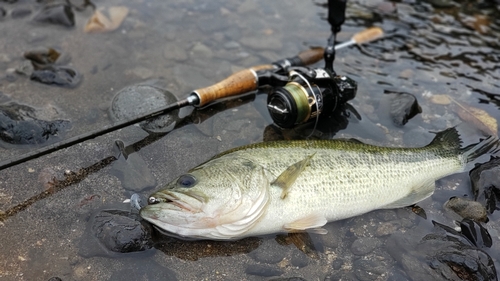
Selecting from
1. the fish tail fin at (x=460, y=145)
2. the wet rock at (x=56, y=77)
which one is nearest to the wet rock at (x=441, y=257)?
the fish tail fin at (x=460, y=145)

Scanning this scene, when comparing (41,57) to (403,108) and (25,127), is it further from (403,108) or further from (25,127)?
(403,108)

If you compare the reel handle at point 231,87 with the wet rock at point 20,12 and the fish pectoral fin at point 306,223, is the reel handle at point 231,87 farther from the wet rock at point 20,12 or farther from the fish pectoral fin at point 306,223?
the wet rock at point 20,12

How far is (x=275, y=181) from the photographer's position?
3.98m

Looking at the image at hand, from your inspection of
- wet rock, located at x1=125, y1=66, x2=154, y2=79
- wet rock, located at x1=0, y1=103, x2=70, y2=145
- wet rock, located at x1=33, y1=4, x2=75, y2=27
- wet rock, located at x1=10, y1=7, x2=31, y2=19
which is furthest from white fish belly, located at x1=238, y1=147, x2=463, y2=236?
wet rock, located at x1=10, y1=7, x2=31, y2=19

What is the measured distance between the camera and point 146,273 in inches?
151

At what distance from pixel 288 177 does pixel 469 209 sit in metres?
1.81

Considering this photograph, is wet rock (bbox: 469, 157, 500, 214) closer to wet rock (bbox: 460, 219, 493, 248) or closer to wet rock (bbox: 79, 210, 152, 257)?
wet rock (bbox: 460, 219, 493, 248)

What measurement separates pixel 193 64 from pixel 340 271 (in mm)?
3602

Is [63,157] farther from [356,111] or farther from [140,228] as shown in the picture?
[356,111]

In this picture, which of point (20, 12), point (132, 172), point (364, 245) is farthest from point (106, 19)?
point (364, 245)

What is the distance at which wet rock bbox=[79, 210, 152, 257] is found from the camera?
3.88 m

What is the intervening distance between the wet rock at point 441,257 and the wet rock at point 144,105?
2.71 metres

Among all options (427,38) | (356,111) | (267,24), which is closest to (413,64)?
(427,38)

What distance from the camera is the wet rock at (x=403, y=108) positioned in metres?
5.51
